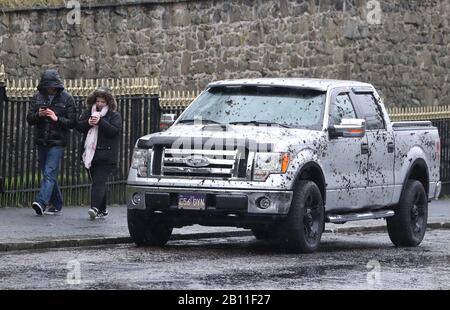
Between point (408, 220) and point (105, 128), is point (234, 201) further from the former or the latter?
point (105, 128)

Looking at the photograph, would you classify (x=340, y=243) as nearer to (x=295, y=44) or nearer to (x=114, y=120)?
(x=114, y=120)

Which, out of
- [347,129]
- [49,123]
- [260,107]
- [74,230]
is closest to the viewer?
[347,129]

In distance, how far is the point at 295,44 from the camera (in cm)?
3119

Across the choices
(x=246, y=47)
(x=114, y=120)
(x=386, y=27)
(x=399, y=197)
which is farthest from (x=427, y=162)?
(x=386, y=27)

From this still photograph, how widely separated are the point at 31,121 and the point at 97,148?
91 cm

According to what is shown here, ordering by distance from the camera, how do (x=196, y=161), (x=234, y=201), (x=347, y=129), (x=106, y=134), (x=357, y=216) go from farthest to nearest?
(x=106, y=134) → (x=357, y=216) → (x=347, y=129) → (x=196, y=161) → (x=234, y=201)

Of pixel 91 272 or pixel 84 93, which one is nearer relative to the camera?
pixel 91 272

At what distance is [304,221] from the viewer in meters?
16.4

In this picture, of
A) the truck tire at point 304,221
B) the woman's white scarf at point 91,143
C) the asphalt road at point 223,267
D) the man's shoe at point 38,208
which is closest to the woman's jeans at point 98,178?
the woman's white scarf at point 91,143

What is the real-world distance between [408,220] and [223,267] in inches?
173

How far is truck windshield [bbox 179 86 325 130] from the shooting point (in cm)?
1700

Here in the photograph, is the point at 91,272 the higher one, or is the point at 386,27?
the point at 386,27

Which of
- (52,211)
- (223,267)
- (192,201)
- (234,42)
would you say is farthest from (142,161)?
(234,42)
